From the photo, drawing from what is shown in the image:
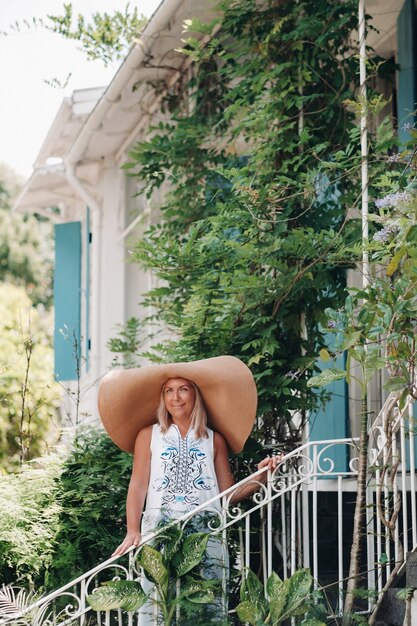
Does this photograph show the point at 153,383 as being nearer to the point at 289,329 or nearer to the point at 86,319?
the point at 289,329

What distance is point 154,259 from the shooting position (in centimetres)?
689

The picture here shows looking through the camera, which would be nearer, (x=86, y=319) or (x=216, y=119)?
(x=216, y=119)

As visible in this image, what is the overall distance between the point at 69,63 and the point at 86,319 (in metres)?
3.06

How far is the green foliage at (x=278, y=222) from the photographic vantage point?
6441 millimetres

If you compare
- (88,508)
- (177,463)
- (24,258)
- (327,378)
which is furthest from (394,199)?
(24,258)

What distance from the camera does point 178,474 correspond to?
5.37 metres

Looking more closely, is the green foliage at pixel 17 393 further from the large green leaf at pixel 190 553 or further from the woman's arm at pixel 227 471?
the large green leaf at pixel 190 553

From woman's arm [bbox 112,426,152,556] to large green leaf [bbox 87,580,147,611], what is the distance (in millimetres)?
315

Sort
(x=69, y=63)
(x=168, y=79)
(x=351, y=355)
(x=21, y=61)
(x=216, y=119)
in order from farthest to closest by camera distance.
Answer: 1. (x=21, y=61)
2. (x=69, y=63)
3. (x=168, y=79)
4. (x=216, y=119)
5. (x=351, y=355)

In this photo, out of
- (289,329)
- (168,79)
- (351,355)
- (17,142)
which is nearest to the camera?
(351,355)

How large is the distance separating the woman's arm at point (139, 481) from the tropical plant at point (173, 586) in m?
0.28

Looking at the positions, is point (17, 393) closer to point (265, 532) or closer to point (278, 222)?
point (278, 222)

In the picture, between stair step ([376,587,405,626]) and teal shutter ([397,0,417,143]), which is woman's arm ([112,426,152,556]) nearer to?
Answer: stair step ([376,587,405,626])

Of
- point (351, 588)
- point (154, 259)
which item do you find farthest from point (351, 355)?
point (154, 259)
